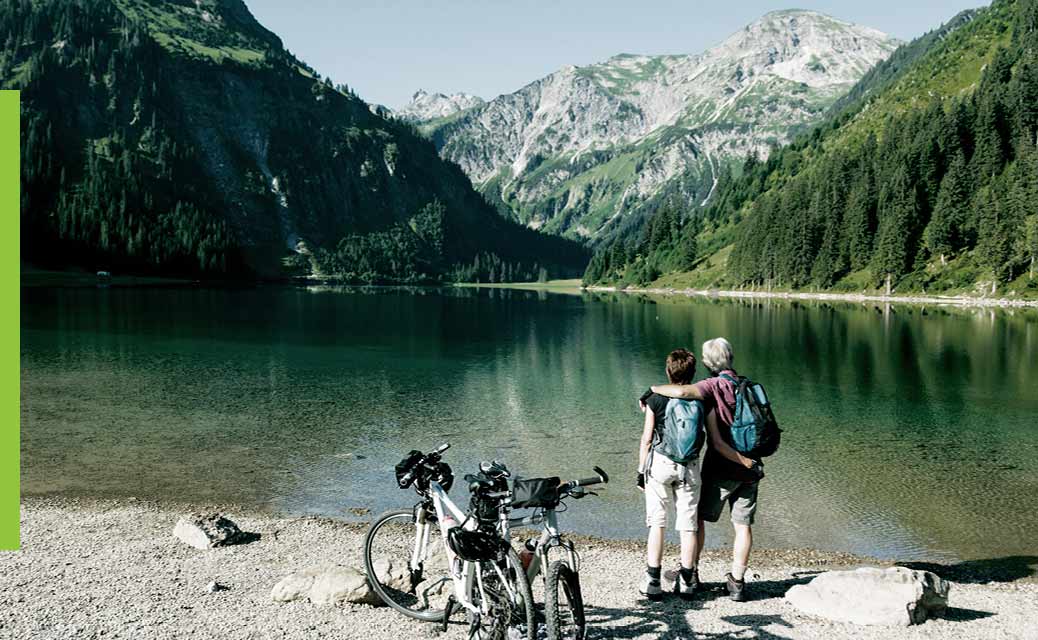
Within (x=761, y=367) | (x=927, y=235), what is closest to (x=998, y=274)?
(x=927, y=235)

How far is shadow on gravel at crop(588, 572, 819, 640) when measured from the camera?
11.5 meters

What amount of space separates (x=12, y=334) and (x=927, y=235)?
594 ft

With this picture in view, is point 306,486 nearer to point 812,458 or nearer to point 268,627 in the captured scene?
point 268,627

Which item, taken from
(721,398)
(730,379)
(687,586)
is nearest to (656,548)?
(687,586)

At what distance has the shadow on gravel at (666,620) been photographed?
11547 millimetres

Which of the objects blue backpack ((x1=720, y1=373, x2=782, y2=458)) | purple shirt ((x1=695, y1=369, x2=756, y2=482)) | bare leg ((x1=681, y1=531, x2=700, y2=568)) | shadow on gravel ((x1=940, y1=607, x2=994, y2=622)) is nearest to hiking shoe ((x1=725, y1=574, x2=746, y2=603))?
bare leg ((x1=681, y1=531, x2=700, y2=568))

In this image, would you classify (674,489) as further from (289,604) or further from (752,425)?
(289,604)

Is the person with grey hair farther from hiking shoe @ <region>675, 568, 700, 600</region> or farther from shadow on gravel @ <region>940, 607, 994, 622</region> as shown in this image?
shadow on gravel @ <region>940, 607, 994, 622</region>

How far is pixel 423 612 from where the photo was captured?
39.8ft

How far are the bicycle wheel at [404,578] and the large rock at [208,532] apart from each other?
500 cm

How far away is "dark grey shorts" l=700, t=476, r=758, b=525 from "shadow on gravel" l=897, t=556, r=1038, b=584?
20.0ft

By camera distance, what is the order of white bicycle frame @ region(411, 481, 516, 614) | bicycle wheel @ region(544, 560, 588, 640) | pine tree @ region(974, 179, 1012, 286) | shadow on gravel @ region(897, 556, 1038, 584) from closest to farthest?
bicycle wheel @ region(544, 560, 588, 640), white bicycle frame @ region(411, 481, 516, 614), shadow on gravel @ region(897, 556, 1038, 584), pine tree @ region(974, 179, 1012, 286)

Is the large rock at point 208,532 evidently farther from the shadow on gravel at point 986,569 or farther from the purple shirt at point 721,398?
the shadow on gravel at point 986,569

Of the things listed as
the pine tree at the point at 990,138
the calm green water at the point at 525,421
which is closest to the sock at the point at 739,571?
the calm green water at the point at 525,421
